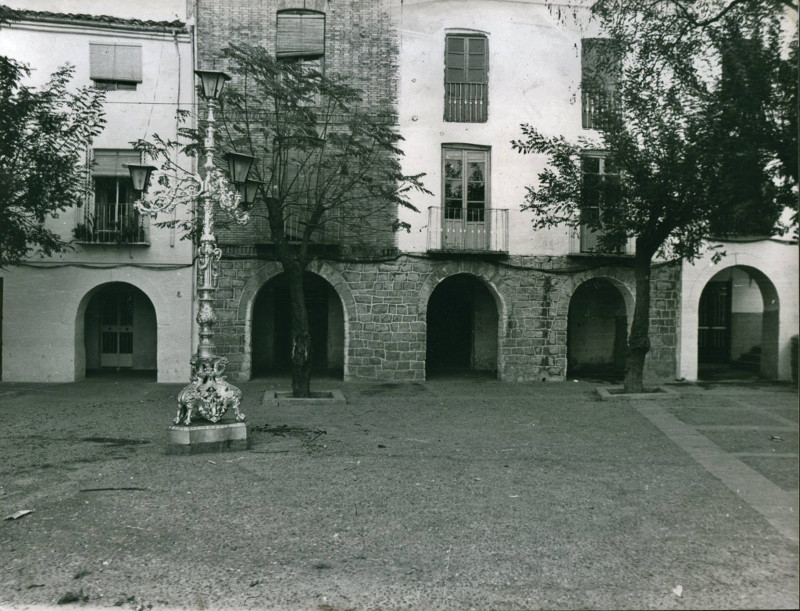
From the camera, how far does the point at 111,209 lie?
47.6ft

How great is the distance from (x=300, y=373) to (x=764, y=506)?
890 cm

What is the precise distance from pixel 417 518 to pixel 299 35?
41.6ft

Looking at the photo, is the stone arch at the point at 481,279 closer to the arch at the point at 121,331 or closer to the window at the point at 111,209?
the window at the point at 111,209

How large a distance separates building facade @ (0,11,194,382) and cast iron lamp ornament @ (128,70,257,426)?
702cm

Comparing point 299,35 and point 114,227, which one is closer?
point 299,35

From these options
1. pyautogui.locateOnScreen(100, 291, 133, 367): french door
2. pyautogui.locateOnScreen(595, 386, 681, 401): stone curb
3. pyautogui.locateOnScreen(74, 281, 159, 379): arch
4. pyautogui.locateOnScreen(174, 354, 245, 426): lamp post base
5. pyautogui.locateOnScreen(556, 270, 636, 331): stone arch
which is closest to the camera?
pyautogui.locateOnScreen(174, 354, 245, 426): lamp post base

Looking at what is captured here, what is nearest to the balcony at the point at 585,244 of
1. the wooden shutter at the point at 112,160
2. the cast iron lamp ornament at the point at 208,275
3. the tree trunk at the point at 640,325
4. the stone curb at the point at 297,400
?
the tree trunk at the point at 640,325

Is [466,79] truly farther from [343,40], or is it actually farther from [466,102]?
[343,40]

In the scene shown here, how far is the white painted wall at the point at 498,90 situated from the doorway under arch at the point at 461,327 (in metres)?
2.41

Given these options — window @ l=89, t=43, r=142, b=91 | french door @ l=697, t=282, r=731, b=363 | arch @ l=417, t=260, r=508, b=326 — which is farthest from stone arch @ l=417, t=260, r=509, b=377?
window @ l=89, t=43, r=142, b=91

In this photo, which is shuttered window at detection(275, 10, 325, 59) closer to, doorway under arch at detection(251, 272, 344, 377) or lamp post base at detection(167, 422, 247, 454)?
doorway under arch at detection(251, 272, 344, 377)

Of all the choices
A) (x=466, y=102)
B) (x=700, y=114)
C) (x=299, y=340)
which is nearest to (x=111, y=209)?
(x=299, y=340)

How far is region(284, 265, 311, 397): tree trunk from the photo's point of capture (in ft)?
36.9

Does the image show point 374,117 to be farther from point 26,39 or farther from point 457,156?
point 26,39
